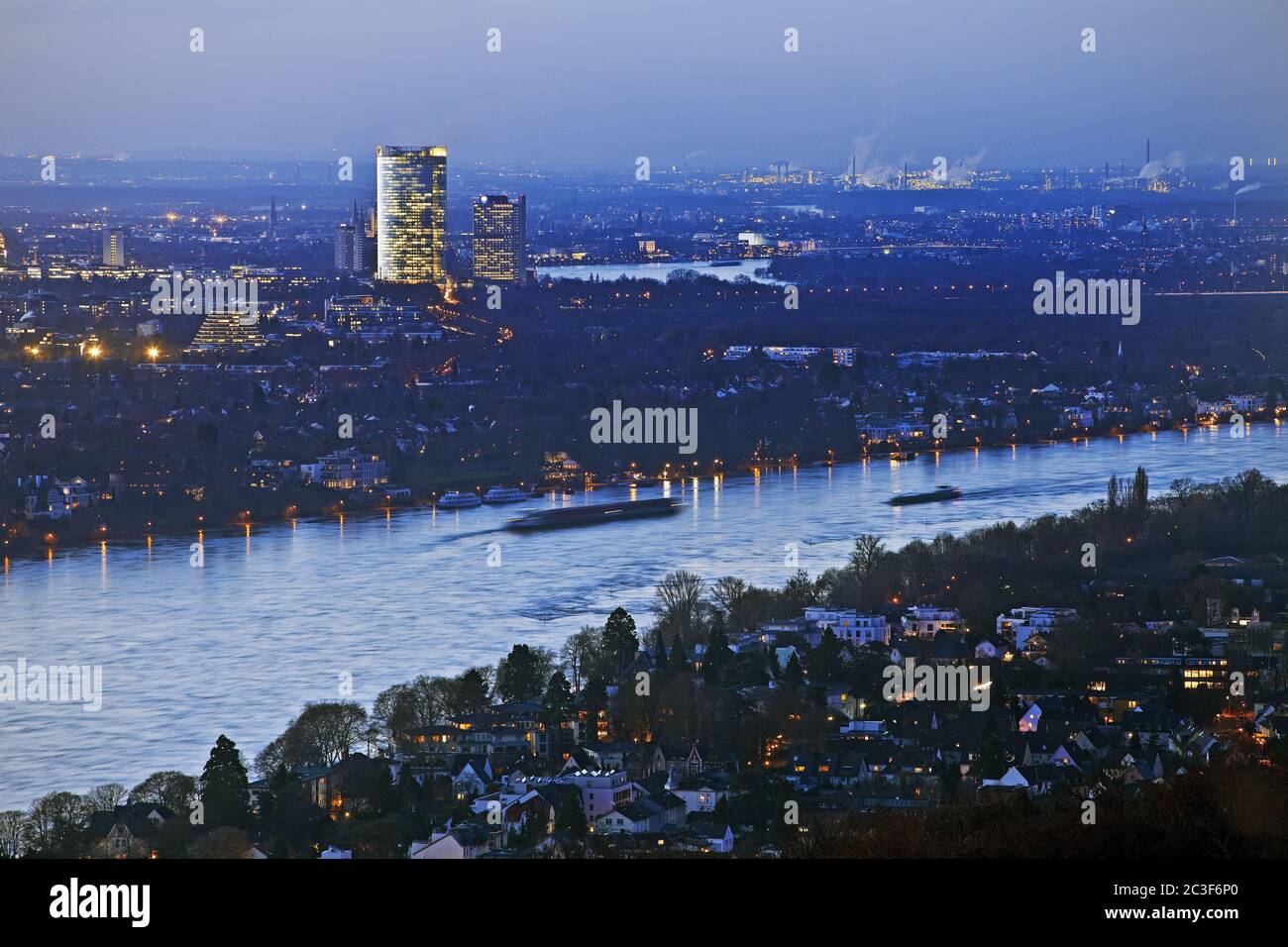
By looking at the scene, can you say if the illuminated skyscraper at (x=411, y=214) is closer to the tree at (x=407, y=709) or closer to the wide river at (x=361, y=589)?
the wide river at (x=361, y=589)

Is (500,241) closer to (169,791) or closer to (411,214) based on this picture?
(411,214)

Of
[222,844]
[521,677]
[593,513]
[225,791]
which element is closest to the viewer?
[222,844]

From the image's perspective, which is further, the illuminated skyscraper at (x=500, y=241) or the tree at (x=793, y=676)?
the illuminated skyscraper at (x=500, y=241)

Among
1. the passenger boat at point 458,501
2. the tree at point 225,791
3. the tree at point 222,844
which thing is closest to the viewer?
the tree at point 222,844


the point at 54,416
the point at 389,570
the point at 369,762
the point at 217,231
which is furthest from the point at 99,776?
the point at 217,231

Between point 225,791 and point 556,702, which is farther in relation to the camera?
point 556,702

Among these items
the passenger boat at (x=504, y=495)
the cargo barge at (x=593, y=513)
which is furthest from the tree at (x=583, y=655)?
the passenger boat at (x=504, y=495)

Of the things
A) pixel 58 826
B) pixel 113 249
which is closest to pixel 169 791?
pixel 58 826
